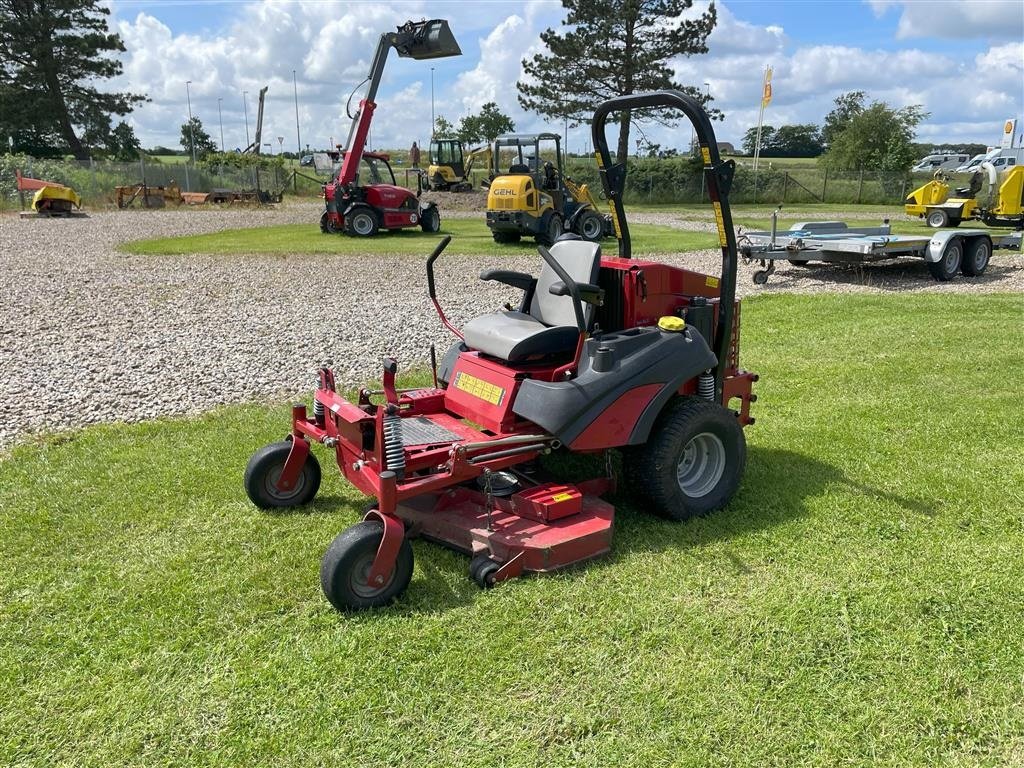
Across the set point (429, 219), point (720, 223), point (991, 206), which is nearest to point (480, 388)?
point (720, 223)

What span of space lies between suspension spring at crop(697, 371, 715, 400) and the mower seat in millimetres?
734

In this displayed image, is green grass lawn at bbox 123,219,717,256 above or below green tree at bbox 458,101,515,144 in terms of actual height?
below

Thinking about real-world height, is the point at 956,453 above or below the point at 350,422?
below

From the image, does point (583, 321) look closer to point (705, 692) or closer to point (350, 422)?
point (350, 422)

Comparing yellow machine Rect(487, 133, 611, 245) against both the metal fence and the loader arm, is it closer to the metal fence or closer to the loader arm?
the loader arm

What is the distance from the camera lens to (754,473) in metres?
4.80

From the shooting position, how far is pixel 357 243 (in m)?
17.5

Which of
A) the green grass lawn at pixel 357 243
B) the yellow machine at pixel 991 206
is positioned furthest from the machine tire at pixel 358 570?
the yellow machine at pixel 991 206

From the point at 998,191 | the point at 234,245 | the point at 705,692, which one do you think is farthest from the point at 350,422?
the point at 998,191

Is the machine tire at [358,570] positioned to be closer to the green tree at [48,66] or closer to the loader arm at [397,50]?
the loader arm at [397,50]

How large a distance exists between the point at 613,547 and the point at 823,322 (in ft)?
20.9

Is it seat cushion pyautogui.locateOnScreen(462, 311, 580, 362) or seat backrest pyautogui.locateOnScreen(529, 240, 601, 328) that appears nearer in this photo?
seat cushion pyautogui.locateOnScreen(462, 311, 580, 362)

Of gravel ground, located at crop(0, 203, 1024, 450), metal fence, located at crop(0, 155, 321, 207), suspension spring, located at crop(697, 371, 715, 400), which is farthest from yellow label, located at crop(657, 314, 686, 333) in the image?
metal fence, located at crop(0, 155, 321, 207)

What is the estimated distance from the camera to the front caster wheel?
3.45 m
